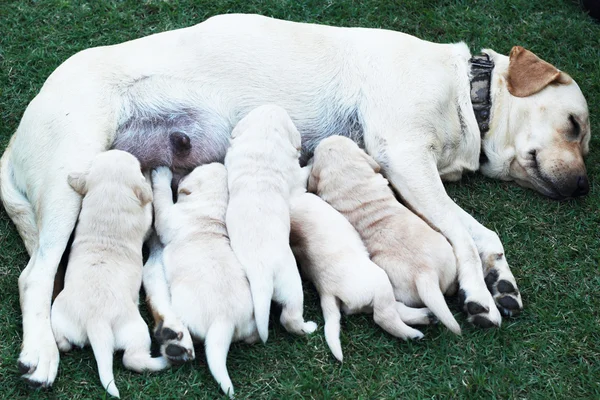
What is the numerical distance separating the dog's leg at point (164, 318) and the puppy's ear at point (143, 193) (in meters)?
0.30

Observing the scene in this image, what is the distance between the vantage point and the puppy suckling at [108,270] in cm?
375

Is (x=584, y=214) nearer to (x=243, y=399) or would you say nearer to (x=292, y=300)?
(x=292, y=300)

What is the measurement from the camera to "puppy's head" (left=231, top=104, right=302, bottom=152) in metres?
4.55

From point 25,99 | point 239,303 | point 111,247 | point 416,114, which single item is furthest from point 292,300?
point 25,99

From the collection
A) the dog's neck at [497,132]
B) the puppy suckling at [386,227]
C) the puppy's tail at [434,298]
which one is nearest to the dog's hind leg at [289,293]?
the puppy suckling at [386,227]

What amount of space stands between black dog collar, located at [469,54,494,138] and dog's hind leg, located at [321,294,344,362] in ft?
5.98

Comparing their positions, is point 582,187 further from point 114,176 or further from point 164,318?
point 114,176

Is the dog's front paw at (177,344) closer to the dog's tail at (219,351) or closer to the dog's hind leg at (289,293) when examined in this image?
the dog's tail at (219,351)

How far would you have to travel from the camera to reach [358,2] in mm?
6582

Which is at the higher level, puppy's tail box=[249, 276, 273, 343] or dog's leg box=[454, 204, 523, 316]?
puppy's tail box=[249, 276, 273, 343]

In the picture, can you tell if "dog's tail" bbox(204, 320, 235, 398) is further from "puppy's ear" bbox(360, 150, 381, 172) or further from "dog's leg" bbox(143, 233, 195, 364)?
"puppy's ear" bbox(360, 150, 381, 172)

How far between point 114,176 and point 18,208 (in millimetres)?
789

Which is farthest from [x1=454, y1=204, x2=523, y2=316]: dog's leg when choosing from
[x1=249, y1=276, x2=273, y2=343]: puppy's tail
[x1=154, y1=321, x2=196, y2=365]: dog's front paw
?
[x1=154, y1=321, x2=196, y2=365]: dog's front paw

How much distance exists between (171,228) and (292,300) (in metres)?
0.78
